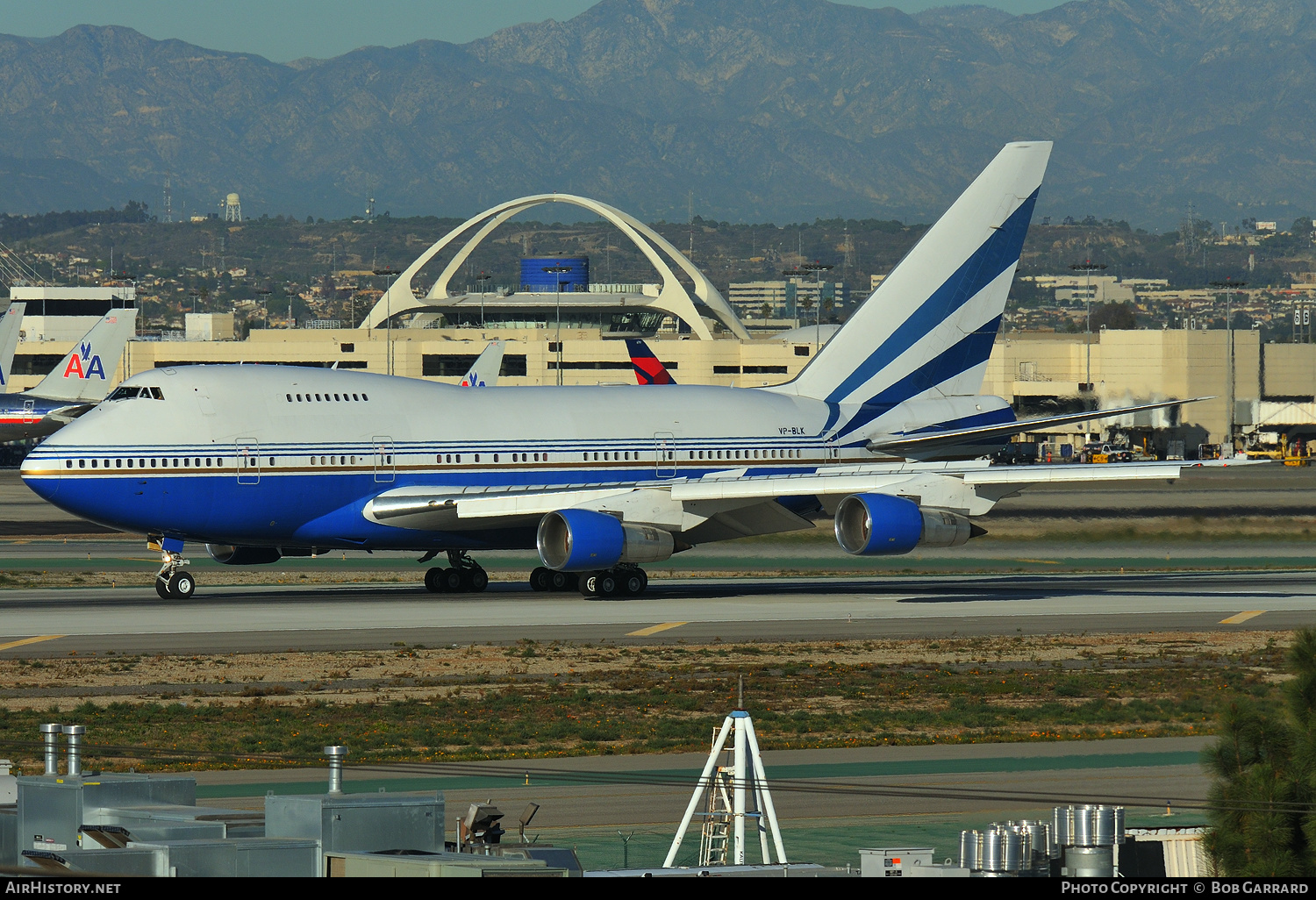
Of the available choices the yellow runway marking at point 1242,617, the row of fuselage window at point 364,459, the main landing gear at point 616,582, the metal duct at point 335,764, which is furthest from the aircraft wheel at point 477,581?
the metal duct at point 335,764

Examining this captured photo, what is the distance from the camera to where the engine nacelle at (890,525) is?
42.9 metres

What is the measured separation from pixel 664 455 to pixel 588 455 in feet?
7.64

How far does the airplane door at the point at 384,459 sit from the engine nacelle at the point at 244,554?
4.29 meters

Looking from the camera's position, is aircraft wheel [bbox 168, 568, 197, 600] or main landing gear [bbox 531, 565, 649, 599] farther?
main landing gear [bbox 531, 565, 649, 599]

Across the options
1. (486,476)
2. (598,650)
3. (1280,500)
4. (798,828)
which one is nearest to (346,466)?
(486,476)

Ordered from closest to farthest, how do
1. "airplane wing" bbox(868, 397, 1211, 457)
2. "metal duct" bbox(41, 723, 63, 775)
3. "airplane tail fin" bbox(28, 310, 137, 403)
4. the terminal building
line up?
1. "metal duct" bbox(41, 723, 63, 775)
2. "airplane wing" bbox(868, 397, 1211, 457)
3. "airplane tail fin" bbox(28, 310, 137, 403)
4. the terminal building

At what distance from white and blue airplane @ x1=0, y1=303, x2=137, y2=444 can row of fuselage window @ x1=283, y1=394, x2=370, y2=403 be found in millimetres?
54484

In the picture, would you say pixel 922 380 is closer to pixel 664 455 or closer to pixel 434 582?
pixel 664 455

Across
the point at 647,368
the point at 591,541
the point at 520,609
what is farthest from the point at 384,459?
the point at 647,368

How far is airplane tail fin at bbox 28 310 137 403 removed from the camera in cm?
9988

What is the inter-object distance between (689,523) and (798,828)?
24330 millimetres

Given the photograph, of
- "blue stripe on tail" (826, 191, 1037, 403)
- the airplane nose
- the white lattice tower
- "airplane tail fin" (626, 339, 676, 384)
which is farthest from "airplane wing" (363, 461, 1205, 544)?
"airplane tail fin" (626, 339, 676, 384)

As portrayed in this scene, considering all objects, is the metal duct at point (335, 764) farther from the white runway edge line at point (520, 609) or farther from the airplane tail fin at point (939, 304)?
the airplane tail fin at point (939, 304)

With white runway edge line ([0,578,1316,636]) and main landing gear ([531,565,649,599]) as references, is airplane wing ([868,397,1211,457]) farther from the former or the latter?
main landing gear ([531,565,649,599])
